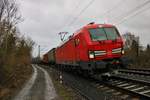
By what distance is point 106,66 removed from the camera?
1549 centimetres

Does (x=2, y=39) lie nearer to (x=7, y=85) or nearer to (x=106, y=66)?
(x=7, y=85)

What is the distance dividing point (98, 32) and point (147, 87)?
519 cm

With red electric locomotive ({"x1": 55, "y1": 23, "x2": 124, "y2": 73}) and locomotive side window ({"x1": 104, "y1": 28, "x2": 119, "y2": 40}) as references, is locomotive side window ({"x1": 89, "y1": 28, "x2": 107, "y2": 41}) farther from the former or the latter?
locomotive side window ({"x1": 104, "y1": 28, "x2": 119, "y2": 40})

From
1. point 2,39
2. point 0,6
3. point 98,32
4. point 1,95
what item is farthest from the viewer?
→ point 0,6

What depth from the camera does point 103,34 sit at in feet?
54.7

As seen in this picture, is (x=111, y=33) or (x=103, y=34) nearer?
(x=103, y=34)

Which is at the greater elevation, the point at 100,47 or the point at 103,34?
the point at 103,34

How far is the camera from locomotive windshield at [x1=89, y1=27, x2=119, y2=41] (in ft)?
54.1

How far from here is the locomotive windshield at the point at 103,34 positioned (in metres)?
16.5

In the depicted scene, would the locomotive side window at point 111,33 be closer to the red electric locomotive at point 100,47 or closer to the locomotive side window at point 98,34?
the red electric locomotive at point 100,47

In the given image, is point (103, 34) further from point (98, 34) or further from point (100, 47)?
point (100, 47)

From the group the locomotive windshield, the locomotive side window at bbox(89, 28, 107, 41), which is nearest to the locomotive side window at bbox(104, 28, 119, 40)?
the locomotive windshield

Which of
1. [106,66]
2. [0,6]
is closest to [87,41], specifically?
[106,66]

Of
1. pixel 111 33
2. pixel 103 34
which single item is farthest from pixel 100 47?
pixel 111 33
